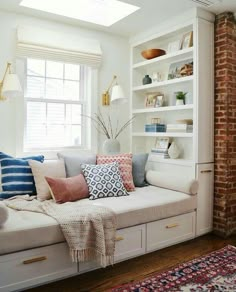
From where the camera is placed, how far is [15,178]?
278cm

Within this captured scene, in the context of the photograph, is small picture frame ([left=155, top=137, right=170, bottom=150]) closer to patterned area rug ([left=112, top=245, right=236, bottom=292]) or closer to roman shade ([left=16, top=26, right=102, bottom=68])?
roman shade ([left=16, top=26, right=102, bottom=68])

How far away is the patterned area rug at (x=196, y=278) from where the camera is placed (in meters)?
2.13

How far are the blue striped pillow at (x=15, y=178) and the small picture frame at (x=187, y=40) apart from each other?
230cm

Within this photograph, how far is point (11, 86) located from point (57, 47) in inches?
33.5

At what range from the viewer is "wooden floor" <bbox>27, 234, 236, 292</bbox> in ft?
7.11

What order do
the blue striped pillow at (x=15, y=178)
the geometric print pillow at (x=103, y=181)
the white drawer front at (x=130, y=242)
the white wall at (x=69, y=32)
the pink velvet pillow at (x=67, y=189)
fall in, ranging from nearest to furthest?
the white drawer front at (x=130, y=242), the pink velvet pillow at (x=67, y=189), the blue striped pillow at (x=15, y=178), the geometric print pillow at (x=103, y=181), the white wall at (x=69, y=32)

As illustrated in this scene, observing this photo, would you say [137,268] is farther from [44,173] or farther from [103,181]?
[44,173]

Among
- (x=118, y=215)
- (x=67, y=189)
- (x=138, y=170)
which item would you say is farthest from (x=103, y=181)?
(x=138, y=170)

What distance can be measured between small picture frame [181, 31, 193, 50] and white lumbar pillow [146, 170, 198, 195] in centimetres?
156

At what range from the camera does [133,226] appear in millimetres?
2596

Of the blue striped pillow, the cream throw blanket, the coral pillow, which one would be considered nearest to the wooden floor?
the cream throw blanket

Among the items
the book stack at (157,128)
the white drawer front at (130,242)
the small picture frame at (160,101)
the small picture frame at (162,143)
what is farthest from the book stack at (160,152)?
the white drawer front at (130,242)

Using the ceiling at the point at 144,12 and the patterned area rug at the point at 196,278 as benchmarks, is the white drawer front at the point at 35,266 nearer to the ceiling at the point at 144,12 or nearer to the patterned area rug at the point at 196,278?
the patterned area rug at the point at 196,278

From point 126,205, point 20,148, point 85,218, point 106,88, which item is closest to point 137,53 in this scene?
point 106,88
